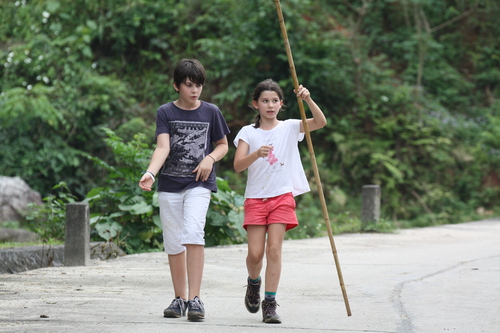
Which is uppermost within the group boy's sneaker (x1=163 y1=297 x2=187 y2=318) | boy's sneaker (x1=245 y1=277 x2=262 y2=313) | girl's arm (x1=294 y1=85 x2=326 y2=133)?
girl's arm (x1=294 y1=85 x2=326 y2=133)

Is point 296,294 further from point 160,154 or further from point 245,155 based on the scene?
point 160,154

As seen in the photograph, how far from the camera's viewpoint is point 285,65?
15.3m

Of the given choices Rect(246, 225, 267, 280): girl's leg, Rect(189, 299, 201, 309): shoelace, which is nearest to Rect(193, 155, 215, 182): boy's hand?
Rect(246, 225, 267, 280): girl's leg

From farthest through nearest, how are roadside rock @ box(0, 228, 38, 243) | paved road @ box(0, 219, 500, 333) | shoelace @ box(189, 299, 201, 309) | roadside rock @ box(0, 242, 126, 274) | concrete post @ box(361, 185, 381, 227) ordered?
concrete post @ box(361, 185, 381, 227), roadside rock @ box(0, 228, 38, 243), roadside rock @ box(0, 242, 126, 274), shoelace @ box(189, 299, 201, 309), paved road @ box(0, 219, 500, 333)

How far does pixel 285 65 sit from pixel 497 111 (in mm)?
5805

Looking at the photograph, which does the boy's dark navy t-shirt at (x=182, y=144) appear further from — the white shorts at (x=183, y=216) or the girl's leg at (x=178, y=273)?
the girl's leg at (x=178, y=273)

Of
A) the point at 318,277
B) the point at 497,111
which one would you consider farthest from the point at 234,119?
the point at 318,277

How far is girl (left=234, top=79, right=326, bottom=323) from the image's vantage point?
4699 mm

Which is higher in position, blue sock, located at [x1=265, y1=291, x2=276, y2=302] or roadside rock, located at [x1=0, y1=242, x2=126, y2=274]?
blue sock, located at [x1=265, y1=291, x2=276, y2=302]

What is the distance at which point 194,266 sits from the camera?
4.71m

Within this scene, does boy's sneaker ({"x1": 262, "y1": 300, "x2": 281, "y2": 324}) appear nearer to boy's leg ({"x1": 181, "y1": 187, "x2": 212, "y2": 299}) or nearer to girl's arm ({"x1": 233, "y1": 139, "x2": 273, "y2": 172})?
boy's leg ({"x1": 181, "y1": 187, "x2": 212, "y2": 299})

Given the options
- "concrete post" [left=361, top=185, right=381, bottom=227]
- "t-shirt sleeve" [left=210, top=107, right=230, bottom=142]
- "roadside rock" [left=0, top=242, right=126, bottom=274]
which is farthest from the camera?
"concrete post" [left=361, top=185, right=381, bottom=227]

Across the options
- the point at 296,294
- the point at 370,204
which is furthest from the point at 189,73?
the point at 370,204

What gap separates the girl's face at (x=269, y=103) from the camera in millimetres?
4855
